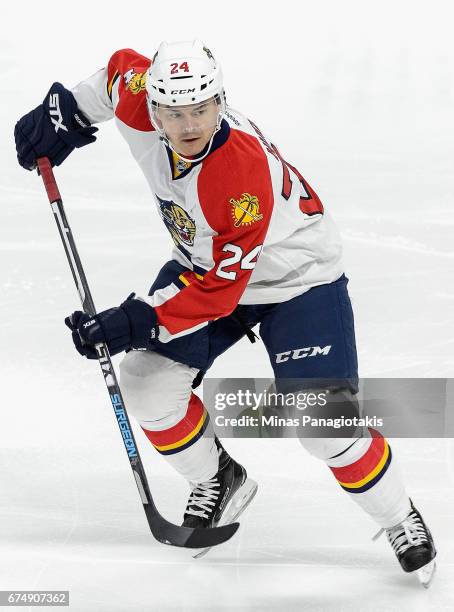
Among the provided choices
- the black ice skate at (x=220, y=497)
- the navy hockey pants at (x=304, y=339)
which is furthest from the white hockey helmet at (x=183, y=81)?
the black ice skate at (x=220, y=497)

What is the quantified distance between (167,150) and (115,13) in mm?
3137

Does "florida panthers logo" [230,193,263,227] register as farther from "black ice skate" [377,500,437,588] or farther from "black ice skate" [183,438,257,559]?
"black ice skate" [377,500,437,588]

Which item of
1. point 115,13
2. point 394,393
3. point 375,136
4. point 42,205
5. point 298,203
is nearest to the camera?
point 298,203

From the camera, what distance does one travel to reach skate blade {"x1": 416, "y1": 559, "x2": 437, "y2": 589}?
8.23ft

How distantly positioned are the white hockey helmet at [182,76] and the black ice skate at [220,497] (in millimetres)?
977

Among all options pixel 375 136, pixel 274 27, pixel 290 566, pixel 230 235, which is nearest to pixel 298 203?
pixel 230 235

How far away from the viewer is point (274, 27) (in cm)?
533

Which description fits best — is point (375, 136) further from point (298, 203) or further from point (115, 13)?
point (298, 203)

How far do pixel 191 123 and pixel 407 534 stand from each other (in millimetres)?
1159

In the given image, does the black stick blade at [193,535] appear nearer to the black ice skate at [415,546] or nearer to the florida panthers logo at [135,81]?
the black ice skate at [415,546]

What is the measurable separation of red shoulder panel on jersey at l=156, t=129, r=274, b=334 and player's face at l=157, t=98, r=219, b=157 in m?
0.05

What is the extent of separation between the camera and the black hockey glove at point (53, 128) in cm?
277

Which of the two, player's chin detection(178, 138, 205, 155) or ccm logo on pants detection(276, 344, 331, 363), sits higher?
player's chin detection(178, 138, 205, 155)

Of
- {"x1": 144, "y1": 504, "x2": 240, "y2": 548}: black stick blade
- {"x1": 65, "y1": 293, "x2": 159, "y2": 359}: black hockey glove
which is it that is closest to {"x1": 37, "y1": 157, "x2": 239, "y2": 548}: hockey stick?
{"x1": 144, "y1": 504, "x2": 240, "y2": 548}: black stick blade
